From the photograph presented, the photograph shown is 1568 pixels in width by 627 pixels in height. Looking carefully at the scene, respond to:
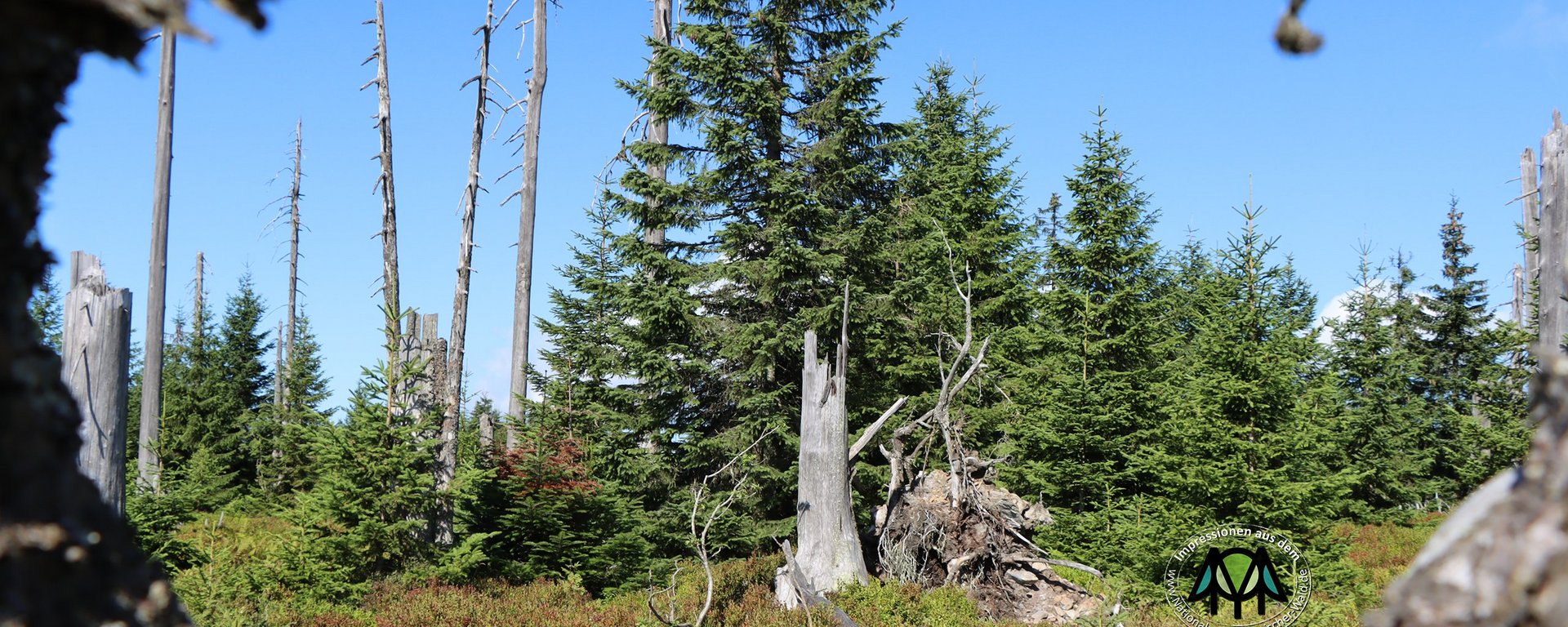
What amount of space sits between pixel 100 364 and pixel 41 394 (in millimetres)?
9534

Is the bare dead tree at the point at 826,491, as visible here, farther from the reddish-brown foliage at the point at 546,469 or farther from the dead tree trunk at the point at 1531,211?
the dead tree trunk at the point at 1531,211

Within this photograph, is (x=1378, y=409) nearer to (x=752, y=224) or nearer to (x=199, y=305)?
(x=752, y=224)

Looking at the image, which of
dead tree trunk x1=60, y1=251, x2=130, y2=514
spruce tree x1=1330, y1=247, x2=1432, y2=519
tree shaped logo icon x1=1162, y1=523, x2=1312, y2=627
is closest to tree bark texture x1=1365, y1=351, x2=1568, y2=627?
dead tree trunk x1=60, y1=251, x2=130, y2=514

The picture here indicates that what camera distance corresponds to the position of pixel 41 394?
1.24 m

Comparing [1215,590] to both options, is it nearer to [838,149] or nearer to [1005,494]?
[1005,494]

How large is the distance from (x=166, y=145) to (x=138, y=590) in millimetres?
19216

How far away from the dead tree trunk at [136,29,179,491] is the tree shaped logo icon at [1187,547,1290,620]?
55.7 ft

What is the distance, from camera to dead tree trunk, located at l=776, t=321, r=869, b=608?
12359mm

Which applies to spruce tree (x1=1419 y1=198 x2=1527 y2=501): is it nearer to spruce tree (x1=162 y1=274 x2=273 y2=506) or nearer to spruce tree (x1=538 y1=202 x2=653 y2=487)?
spruce tree (x1=538 y1=202 x2=653 y2=487)

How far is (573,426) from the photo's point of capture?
17.2 meters

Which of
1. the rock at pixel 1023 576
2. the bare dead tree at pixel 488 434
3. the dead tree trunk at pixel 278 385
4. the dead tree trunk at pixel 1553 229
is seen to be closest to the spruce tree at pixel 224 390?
the dead tree trunk at pixel 278 385

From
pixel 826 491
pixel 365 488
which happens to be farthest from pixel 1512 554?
pixel 365 488

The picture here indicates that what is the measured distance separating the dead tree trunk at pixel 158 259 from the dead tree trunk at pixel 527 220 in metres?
6.21

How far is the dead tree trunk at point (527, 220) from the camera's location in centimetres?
1992
